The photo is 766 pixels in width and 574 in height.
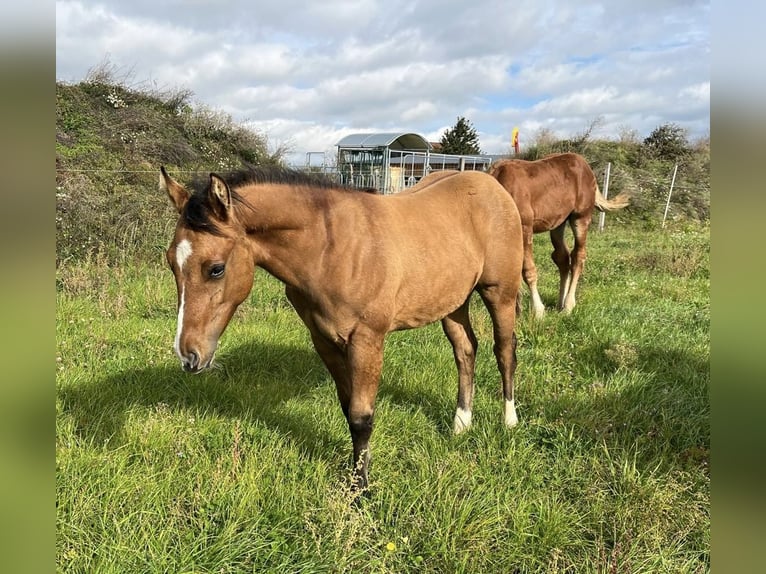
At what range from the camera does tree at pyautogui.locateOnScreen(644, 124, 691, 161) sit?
66.7 feet

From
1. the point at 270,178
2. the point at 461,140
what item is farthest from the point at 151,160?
the point at 461,140

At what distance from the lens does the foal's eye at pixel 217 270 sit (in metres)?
2.32

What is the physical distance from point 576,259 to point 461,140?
44.2 meters

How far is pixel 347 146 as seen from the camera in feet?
84.0

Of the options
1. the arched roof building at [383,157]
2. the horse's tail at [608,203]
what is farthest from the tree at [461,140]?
the horse's tail at [608,203]

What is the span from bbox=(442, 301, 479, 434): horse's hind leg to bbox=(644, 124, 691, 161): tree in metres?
20.9

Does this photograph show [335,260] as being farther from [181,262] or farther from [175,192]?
[175,192]

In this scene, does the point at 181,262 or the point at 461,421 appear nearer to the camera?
the point at 181,262

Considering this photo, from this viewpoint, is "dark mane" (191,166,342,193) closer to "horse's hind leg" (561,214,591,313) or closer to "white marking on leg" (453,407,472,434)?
"white marking on leg" (453,407,472,434)

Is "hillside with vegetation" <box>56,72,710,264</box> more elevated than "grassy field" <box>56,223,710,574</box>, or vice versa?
"hillside with vegetation" <box>56,72,710,264</box>

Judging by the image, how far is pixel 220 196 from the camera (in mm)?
2301

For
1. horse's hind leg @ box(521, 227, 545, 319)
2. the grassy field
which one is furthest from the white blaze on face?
horse's hind leg @ box(521, 227, 545, 319)

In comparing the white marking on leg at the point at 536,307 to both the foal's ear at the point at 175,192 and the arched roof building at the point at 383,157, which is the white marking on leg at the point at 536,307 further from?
the arched roof building at the point at 383,157

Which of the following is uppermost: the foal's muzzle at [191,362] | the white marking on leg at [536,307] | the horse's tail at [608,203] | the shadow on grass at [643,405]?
the horse's tail at [608,203]
